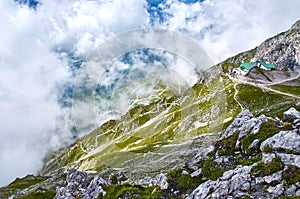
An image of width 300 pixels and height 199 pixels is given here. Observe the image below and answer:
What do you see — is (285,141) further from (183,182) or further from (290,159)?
(183,182)

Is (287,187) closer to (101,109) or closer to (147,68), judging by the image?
(101,109)

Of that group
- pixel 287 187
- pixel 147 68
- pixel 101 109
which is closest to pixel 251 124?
pixel 287 187

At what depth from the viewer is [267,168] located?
27.3 metres

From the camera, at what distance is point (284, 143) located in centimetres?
2984

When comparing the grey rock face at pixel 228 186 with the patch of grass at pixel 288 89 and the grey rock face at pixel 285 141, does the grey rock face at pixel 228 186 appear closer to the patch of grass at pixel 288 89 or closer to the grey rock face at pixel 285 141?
the grey rock face at pixel 285 141

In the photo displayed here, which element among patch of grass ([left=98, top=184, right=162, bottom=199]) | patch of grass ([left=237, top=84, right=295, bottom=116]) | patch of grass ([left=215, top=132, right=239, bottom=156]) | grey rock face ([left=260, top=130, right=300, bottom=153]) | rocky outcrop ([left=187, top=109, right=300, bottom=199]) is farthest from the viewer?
patch of grass ([left=237, top=84, right=295, bottom=116])

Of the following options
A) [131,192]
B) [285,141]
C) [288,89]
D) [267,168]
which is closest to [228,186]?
[267,168]

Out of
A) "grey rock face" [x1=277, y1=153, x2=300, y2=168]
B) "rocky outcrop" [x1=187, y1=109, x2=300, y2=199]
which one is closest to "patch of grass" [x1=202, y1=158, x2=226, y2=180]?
"rocky outcrop" [x1=187, y1=109, x2=300, y2=199]

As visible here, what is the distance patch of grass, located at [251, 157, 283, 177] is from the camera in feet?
88.1

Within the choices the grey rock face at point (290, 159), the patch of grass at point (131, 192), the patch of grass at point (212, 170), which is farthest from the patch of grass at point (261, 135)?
the patch of grass at point (131, 192)

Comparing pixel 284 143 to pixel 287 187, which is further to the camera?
pixel 284 143

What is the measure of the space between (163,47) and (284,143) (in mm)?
25487

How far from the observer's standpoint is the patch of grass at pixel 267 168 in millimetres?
26844

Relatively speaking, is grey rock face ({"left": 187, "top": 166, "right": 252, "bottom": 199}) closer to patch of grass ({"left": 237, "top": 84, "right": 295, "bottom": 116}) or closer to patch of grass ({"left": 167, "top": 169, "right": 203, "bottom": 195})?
patch of grass ({"left": 167, "top": 169, "right": 203, "bottom": 195})
